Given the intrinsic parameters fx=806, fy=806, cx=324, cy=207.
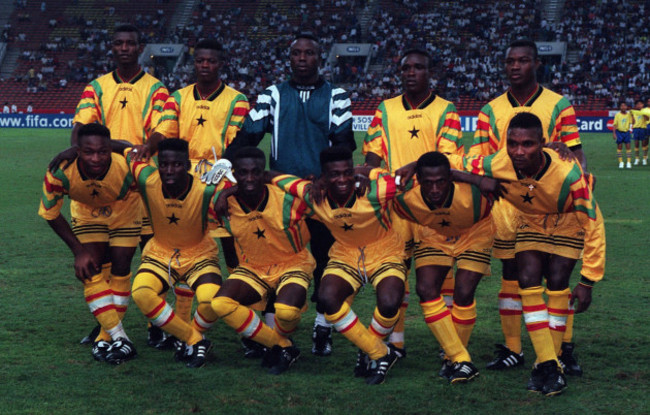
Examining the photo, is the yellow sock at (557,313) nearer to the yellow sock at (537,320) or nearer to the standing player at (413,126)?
the yellow sock at (537,320)

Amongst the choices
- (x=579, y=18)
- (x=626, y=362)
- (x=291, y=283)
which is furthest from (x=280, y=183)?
(x=579, y=18)

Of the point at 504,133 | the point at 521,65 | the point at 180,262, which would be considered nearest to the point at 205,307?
the point at 180,262

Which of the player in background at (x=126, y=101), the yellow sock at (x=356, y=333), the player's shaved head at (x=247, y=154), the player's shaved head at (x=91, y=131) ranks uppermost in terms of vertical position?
the player in background at (x=126, y=101)

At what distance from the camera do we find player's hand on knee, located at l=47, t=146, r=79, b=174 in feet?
20.9

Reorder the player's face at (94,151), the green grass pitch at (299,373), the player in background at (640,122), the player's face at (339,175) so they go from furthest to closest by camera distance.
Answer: the player in background at (640,122) < the player's face at (94,151) < the player's face at (339,175) < the green grass pitch at (299,373)

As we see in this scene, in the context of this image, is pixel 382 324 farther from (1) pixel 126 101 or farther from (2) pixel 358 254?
(1) pixel 126 101

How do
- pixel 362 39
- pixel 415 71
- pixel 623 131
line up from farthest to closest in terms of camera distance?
pixel 362 39, pixel 623 131, pixel 415 71

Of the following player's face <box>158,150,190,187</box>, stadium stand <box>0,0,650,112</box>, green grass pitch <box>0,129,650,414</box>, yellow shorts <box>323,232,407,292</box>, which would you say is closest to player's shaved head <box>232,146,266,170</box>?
player's face <box>158,150,190,187</box>

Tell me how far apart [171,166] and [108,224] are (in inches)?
Answer: 37.7

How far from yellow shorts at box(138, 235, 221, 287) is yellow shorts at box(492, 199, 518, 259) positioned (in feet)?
7.31

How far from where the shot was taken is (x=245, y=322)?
6047 millimetres

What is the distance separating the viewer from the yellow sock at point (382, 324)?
583 cm

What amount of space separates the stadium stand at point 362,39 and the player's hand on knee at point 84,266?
36986mm

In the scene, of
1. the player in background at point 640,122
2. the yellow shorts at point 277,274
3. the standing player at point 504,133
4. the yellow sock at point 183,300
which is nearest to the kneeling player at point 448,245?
the standing player at point 504,133
